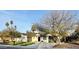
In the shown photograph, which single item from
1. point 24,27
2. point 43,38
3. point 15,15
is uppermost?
point 15,15

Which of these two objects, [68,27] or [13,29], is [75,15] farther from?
[13,29]

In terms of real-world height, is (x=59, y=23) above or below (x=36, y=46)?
above

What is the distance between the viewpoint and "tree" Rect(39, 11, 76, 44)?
7.71 feet

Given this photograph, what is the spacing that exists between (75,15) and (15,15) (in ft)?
2.56

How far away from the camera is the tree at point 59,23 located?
2350 millimetres

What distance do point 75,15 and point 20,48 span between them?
32.8 inches

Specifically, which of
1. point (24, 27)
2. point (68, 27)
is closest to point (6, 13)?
point (24, 27)

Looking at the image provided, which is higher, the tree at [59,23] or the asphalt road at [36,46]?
the tree at [59,23]

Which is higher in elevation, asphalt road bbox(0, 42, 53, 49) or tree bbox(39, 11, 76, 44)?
tree bbox(39, 11, 76, 44)

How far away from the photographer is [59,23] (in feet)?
7.74

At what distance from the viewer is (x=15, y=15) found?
2.35 metres
